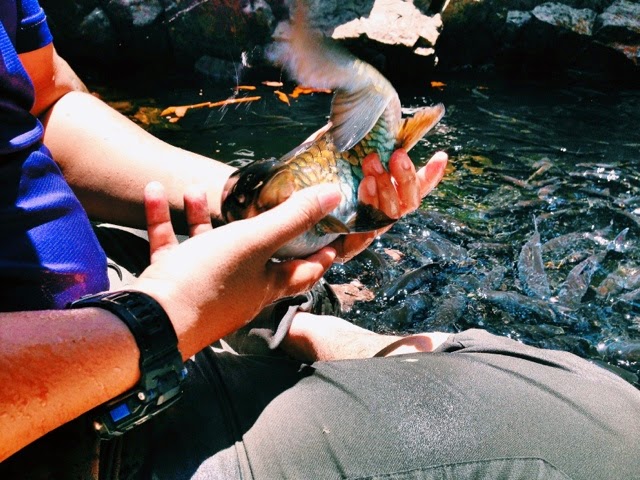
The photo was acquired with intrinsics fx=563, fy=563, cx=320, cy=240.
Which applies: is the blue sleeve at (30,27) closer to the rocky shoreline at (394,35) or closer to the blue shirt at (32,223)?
the blue shirt at (32,223)

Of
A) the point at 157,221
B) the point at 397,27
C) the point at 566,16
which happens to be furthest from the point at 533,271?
the point at 566,16

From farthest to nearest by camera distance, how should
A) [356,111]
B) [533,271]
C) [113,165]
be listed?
[533,271], [113,165], [356,111]

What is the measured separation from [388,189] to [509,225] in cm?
233

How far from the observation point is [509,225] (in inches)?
147

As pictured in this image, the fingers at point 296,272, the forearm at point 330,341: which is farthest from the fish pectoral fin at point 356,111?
the forearm at point 330,341

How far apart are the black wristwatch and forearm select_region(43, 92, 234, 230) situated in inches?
31.0

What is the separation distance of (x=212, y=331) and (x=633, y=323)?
232 cm

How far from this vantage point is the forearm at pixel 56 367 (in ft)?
3.10

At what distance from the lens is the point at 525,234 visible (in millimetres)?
3609

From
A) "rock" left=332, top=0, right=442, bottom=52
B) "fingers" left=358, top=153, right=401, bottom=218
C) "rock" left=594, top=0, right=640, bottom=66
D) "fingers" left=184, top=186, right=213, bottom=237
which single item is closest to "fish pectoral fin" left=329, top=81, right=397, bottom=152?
"fingers" left=358, top=153, right=401, bottom=218

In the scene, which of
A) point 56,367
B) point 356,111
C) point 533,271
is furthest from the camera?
point 533,271

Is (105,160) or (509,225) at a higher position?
(105,160)

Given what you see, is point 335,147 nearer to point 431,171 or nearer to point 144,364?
point 431,171

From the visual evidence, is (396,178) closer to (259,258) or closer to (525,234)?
(259,258)
